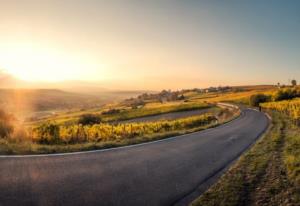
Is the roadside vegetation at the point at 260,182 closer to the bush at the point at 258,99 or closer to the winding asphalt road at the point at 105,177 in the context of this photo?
the winding asphalt road at the point at 105,177

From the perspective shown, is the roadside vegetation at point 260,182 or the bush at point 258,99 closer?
the roadside vegetation at point 260,182

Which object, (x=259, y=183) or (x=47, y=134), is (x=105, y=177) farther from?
(x=47, y=134)

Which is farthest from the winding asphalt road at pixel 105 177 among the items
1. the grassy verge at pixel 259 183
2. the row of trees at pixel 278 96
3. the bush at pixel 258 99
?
the bush at pixel 258 99

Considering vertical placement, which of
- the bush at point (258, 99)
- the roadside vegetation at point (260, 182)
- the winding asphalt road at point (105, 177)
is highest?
the winding asphalt road at point (105, 177)

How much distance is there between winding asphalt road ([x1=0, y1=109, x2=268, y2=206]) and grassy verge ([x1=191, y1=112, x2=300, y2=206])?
0.63 meters

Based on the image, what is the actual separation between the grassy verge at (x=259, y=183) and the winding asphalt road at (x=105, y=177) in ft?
2.08

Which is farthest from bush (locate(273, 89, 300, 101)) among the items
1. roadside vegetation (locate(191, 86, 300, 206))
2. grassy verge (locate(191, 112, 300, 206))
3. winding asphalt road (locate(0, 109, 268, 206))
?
winding asphalt road (locate(0, 109, 268, 206))

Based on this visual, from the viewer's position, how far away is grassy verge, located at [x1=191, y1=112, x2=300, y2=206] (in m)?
6.54

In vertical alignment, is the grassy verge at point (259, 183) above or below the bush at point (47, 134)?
below

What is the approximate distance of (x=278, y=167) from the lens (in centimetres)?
982

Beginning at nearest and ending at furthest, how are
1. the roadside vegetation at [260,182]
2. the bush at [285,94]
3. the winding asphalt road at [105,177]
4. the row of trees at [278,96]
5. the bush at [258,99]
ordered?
the winding asphalt road at [105,177]
the roadside vegetation at [260,182]
the bush at [285,94]
the row of trees at [278,96]
the bush at [258,99]

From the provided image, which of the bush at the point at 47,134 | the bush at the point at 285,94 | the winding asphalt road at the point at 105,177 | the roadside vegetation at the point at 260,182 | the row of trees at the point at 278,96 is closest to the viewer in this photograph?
the winding asphalt road at the point at 105,177

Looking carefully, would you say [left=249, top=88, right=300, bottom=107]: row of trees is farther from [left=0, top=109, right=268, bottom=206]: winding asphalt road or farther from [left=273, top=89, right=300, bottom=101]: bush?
[left=0, top=109, right=268, bottom=206]: winding asphalt road

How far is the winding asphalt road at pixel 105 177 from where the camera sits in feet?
19.0
